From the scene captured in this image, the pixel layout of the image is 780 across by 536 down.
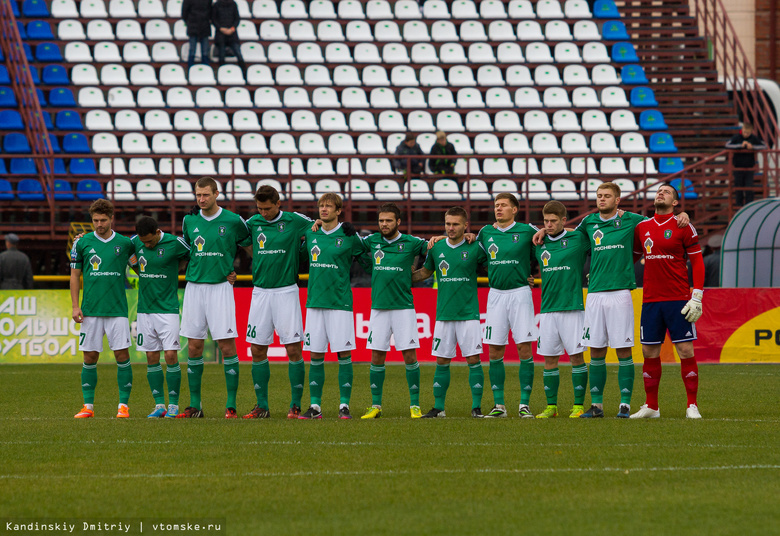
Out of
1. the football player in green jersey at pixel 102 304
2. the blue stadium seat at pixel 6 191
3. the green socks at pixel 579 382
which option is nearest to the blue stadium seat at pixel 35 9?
the blue stadium seat at pixel 6 191

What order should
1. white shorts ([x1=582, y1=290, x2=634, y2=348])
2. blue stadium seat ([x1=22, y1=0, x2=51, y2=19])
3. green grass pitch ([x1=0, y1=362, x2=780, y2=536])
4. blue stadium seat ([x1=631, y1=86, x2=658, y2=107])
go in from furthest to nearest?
blue stadium seat ([x1=22, y1=0, x2=51, y2=19]) → blue stadium seat ([x1=631, y1=86, x2=658, y2=107]) → white shorts ([x1=582, y1=290, x2=634, y2=348]) → green grass pitch ([x1=0, y1=362, x2=780, y2=536])

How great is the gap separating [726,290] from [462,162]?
26.6 feet

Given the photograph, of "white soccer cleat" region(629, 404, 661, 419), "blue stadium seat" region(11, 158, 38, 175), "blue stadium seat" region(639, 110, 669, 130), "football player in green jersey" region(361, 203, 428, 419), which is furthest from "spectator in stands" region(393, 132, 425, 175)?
"white soccer cleat" region(629, 404, 661, 419)

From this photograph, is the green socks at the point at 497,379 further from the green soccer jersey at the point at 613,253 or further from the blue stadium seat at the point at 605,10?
the blue stadium seat at the point at 605,10

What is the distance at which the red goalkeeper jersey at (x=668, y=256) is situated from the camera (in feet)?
29.7

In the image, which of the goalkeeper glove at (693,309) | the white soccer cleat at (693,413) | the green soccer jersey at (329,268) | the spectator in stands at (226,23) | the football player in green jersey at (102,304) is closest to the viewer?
the goalkeeper glove at (693,309)

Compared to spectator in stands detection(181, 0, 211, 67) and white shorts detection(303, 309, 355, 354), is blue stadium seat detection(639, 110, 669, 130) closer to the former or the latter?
spectator in stands detection(181, 0, 211, 67)

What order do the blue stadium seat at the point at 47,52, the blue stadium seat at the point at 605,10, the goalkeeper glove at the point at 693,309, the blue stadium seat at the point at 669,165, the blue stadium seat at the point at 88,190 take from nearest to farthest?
the goalkeeper glove at the point at 693,309
the blue stadium seat at the point at 88,190
the blue stadium seat at the point at 669,165
the blue stadium seat at the point at 47,52
the blue stadium seat at the point at 605,10

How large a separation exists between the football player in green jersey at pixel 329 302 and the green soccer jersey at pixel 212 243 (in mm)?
722

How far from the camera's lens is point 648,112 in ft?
76.7

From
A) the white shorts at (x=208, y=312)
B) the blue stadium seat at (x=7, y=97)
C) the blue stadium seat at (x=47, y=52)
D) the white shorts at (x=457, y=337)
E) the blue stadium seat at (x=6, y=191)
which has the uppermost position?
the blue stadium seat at (x=47, y=52)

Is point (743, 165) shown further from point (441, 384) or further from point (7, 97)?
point (7, 97)

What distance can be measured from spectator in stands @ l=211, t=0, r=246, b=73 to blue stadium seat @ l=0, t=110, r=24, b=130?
16.2 ft

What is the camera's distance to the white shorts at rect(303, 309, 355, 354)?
30.2ft
